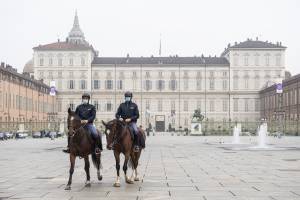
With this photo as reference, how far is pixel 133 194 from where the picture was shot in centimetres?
1079

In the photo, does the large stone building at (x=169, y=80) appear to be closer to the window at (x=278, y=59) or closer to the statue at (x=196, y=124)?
the window at (x=278, y=59)

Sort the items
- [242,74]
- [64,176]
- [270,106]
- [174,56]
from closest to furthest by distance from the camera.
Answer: [64,176] → [270,106] → [242,74] → [174,56]

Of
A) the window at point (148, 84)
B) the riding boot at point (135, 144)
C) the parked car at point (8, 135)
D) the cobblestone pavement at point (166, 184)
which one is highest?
the window at point (148, 84)

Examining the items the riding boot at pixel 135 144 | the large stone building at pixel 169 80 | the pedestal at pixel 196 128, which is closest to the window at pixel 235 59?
the large stone building at pixel 169 80

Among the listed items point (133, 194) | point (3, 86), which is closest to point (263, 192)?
point (133, 194)

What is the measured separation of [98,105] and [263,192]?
107 meters

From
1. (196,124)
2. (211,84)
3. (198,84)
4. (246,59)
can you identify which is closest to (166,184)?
(196,124)

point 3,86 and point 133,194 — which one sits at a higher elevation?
point 3,86

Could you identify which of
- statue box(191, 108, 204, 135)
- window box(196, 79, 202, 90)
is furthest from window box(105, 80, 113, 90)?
statue box(191, 108, 204, 135)

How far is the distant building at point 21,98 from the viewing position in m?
75.7

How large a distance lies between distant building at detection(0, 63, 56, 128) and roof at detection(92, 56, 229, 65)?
15041mm

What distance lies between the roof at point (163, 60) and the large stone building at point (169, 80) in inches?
8.0

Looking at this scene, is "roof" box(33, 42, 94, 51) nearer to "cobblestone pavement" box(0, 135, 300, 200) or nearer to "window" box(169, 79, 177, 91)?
"window" box(169, 79, 177, 91)

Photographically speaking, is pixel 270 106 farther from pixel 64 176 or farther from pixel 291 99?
pixel 64 176
